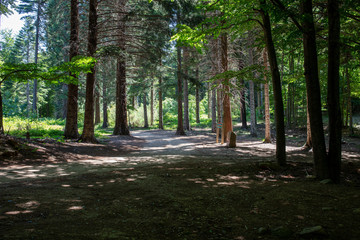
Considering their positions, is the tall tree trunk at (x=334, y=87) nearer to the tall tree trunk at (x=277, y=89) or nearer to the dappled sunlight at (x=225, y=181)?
the tall tree trunk at (x=277, y=89)

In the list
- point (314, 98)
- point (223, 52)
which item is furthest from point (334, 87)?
point (223, 52)

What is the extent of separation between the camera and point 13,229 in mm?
2771

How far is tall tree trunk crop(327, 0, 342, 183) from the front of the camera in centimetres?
500

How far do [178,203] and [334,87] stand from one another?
4042 mm

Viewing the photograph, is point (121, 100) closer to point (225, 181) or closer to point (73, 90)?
point (73, 90)

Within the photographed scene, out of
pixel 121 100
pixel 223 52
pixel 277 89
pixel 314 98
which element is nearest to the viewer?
pixel 314 98

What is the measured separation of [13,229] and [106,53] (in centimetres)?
1034

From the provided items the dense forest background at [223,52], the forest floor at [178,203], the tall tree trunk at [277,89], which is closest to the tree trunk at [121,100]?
the dense forest background at [223,52]

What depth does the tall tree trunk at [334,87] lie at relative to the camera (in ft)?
16.4

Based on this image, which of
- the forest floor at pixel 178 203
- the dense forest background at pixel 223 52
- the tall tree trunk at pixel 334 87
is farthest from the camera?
the dense forest background at pixel 223 52

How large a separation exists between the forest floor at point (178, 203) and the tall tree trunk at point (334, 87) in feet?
1.58

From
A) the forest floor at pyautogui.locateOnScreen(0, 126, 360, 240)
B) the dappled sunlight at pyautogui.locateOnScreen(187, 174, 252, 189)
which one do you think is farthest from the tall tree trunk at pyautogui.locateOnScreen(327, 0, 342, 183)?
the dappled sunlight at pyautogui.locateOnScreen(187, 174, 252, 189)

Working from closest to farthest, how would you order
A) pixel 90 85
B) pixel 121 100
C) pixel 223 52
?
pixel 90 85
pixel 223 52
pixel 121 100

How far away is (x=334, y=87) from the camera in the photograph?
16.5 ft
